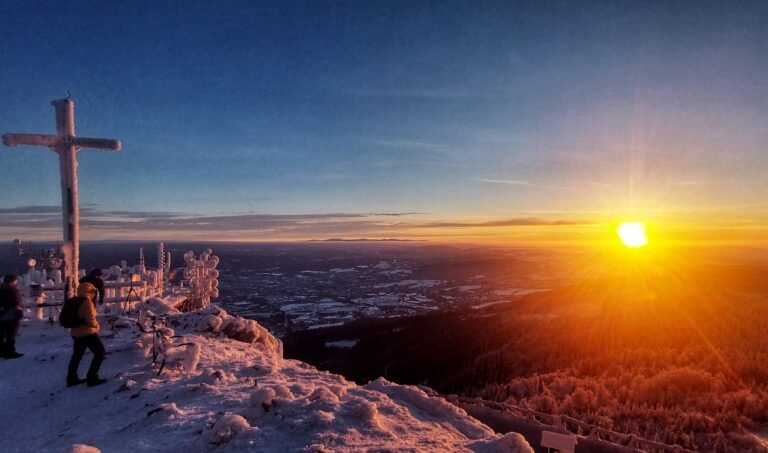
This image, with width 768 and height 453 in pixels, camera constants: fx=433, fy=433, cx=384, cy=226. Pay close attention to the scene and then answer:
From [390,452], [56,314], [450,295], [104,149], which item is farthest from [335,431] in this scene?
[450,295]

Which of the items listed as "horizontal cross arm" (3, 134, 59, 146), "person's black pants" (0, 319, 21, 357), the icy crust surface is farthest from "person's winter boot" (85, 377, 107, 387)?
"horizontal cross arm" (3, 134, 59, 146)

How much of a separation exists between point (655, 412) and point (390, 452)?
1122 centimetres

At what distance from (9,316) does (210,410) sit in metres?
6.24

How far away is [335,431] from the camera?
5168 mm

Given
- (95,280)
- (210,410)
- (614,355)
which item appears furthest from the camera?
(614,355)

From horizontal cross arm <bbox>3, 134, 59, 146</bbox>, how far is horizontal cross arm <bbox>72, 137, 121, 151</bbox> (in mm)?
446

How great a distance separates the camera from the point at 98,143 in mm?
11016

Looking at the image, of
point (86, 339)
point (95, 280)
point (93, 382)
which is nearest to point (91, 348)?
point (86, 339)

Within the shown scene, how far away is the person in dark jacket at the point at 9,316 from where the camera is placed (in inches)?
352

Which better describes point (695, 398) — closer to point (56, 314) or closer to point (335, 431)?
→ point (335, 431)

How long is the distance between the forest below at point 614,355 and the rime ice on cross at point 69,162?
542 inches

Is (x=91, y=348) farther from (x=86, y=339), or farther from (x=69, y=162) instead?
(x=69, y=162)

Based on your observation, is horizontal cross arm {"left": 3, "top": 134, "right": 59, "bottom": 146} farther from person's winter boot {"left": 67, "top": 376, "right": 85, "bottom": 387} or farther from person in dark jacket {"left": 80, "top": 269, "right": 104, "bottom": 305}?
person's winter boot {"left": 67, "top": 376, "right": 85, "bottom": 387}

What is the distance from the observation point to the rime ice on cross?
10742mm
